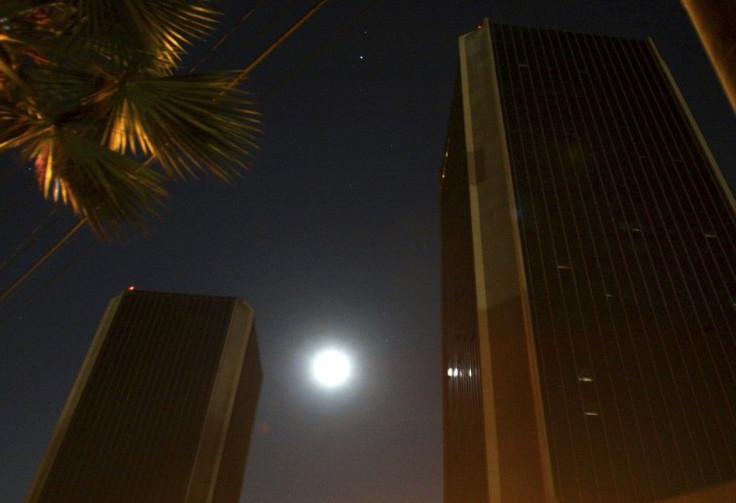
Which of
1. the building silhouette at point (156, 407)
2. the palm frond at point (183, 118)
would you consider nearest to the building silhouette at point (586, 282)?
the palm frond at point (183, 118)

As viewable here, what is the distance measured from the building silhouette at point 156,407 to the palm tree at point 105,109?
61597 mm

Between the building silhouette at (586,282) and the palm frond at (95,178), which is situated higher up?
the building silhouette at (586,282)

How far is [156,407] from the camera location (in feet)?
202

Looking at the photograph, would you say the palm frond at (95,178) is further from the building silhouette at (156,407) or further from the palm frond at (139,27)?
the building silhouette at (156,407)

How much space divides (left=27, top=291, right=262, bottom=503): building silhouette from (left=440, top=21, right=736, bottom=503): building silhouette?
30.8 metres

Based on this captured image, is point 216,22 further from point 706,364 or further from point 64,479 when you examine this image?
point 64,479

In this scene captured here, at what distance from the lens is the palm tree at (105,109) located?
11.7ft

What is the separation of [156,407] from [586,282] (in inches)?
1989

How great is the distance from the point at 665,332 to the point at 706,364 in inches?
92.2

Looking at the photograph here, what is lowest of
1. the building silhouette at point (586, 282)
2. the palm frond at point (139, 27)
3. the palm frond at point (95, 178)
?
the palm frond at point (95, 178)

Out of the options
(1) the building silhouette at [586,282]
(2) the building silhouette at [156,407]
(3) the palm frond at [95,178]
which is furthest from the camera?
(2) the building silhouette at [156,407]

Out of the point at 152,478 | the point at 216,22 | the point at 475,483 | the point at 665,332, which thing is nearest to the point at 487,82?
the point at 665,332

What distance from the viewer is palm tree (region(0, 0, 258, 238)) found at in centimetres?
358

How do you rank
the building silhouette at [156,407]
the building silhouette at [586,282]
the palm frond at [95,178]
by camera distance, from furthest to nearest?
the building silhouette at [156,407]
the building silhouette at [586,282]
the palm frond at [95,178]
